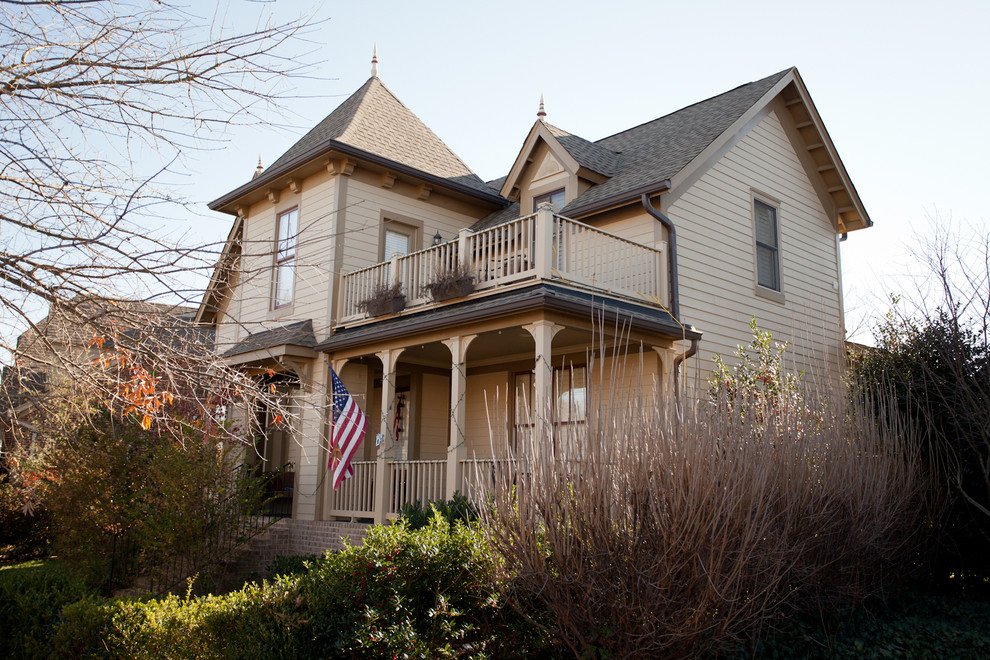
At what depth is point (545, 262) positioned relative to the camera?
11.1m

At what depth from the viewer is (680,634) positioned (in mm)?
5488

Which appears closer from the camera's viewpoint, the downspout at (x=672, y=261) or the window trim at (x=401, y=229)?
the downspout at (x=672, y=261)

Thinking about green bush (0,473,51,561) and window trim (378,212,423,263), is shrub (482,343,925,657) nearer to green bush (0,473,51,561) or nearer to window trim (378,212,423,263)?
window trim (378,212,423,263)

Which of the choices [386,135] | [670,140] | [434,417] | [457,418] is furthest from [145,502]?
[670,140]

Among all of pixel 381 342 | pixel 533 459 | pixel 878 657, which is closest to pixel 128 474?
pixel 381 342

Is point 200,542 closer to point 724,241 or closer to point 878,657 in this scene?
point 878,657

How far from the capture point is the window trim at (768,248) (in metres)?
14.8

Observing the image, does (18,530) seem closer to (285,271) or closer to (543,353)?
(285,271)

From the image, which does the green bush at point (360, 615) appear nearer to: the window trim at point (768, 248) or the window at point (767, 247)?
the window trim at point (768, 248)

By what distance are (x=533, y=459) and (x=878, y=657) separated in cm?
454

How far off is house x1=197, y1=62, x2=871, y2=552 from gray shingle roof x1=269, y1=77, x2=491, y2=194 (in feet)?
0.24

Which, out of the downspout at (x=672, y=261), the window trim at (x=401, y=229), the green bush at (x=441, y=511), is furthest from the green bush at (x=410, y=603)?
the window trim at (x=401, y=229)

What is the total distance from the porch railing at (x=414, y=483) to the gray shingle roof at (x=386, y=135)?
6274mm

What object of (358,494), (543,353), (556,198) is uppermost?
(556,198)
